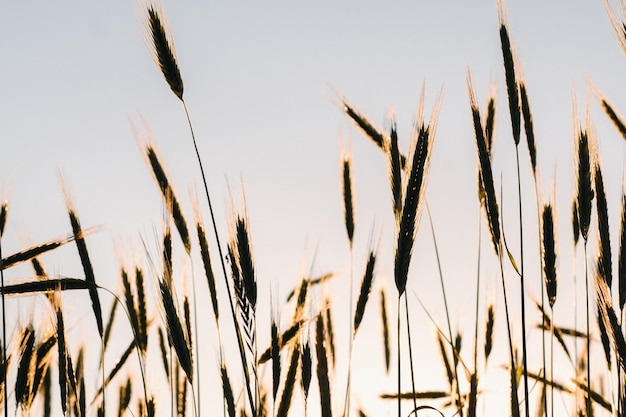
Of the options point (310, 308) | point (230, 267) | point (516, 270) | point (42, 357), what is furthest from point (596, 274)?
point (42, 357)

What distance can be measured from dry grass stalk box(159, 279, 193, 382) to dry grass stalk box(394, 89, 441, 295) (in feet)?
1.80

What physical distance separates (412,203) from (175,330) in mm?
666

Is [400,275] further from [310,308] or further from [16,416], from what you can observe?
[16,416]

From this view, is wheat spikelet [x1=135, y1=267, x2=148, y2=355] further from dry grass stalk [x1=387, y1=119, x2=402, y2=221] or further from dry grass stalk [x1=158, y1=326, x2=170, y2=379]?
dry grass stalk [x1=387, y1=119, x2=402, y2=221]

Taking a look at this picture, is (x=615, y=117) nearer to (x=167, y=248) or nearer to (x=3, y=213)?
(x=167, y=248)

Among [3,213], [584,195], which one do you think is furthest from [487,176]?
[3,213]

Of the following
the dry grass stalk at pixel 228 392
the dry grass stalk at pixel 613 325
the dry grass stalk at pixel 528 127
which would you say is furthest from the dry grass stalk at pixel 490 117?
the dry grass stalk at pixel 228 392

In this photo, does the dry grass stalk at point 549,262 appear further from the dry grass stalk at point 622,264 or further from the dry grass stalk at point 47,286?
the dry grass stalk at point 47,286

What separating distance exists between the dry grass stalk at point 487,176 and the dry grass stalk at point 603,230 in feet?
0.92

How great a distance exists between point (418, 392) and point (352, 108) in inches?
44.0

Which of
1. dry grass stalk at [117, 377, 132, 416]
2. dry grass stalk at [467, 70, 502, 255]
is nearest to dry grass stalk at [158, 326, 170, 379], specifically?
dry grass stalk at [117, 377, 132, 416]

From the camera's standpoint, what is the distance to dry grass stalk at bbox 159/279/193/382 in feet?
5.59

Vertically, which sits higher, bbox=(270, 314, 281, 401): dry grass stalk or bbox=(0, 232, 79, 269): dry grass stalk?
bbox=(0, 232, 79, 269): dry grass stalk

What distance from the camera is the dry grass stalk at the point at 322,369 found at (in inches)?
77.9
